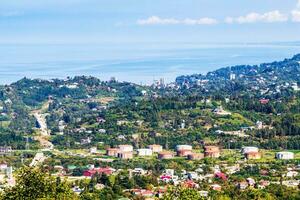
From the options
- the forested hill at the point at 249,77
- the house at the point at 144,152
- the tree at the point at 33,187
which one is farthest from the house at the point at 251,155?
the forested hill at the point at 249,77

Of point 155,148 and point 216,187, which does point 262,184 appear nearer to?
point 216,187

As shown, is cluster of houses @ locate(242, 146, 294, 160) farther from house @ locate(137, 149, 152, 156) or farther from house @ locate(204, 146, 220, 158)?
house @ locate(137, 149, 152, 156)

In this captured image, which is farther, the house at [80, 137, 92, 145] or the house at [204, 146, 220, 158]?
the house at [80, 137, 92, 145]

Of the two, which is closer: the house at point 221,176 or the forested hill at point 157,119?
the house at point 221,176

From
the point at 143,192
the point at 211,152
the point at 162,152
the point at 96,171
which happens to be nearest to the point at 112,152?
the point at 162,152

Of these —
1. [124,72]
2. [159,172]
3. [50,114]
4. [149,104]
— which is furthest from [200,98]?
[124,72]

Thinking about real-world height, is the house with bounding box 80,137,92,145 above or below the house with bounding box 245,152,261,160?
above

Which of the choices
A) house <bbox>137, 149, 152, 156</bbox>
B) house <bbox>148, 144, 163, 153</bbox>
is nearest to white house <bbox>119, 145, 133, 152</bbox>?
house <bbox>137, 149, 152, 156</bbox>

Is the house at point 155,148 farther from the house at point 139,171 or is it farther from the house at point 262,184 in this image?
the house at point 262,184
